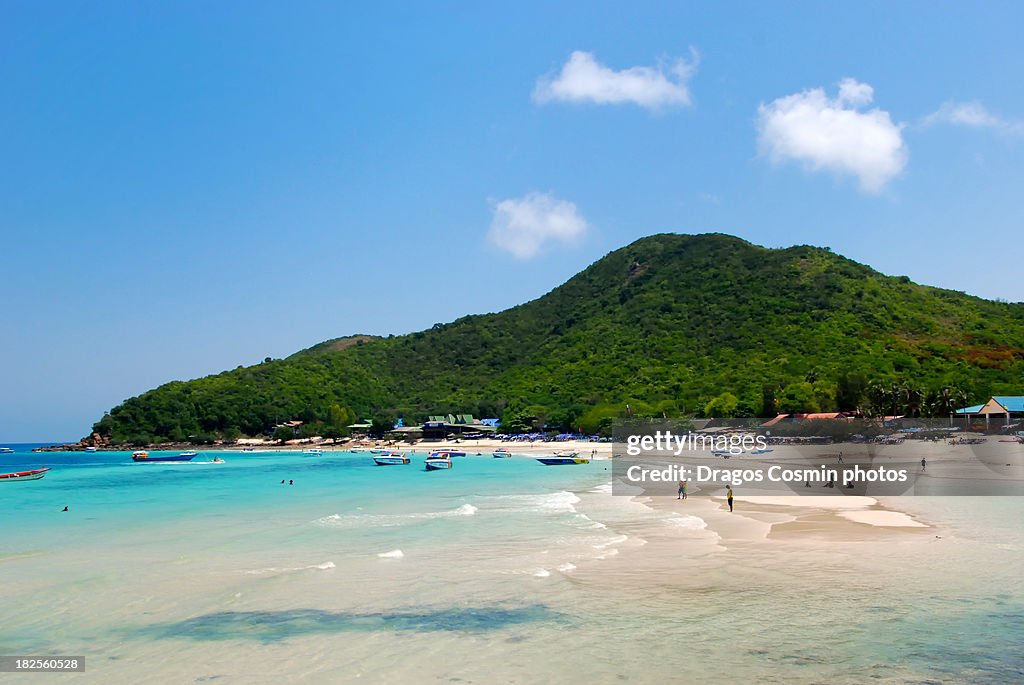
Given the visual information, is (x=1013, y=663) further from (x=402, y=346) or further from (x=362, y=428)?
(x=402, y=346)

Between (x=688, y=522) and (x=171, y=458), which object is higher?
(x=688, y=522)

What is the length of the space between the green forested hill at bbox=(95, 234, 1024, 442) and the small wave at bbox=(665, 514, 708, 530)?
53239 mm

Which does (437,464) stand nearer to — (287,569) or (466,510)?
(466,510)

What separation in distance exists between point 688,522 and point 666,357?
95.1 metres

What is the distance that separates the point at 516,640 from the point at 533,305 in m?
155

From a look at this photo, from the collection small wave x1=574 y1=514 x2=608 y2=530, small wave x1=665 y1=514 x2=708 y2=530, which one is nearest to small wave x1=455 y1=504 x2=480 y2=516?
small wave x1=574 y1=514 x2=608 y2=530

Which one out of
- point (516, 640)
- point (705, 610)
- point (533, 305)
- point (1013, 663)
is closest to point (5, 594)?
point (516, 640)

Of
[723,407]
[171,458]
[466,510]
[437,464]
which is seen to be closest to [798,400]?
[723,407]

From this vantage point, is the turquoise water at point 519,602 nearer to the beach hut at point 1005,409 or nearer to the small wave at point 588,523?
the small wave at point 588,523

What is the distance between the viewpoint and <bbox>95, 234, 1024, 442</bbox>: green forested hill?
3514 inches

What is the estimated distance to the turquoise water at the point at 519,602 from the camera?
1013 cm

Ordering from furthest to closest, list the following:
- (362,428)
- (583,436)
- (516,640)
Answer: (362,428)
(583,436)
(516,640)

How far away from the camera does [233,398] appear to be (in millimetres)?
139125

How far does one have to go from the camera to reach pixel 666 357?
383ft
